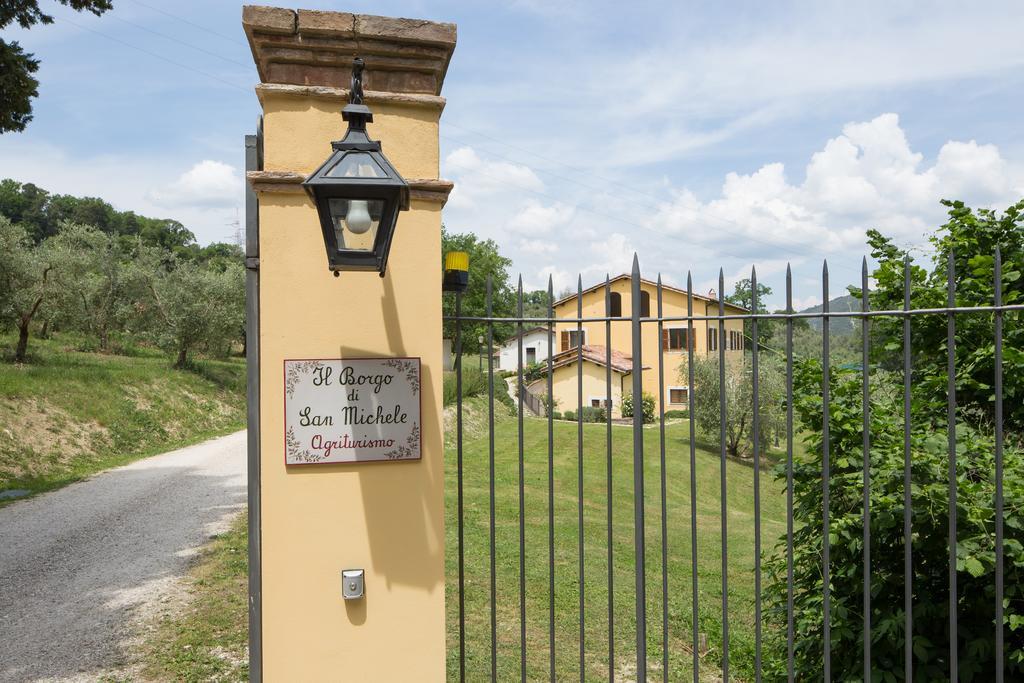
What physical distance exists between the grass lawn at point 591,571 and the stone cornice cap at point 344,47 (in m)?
4.37

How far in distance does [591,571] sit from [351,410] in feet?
19.5

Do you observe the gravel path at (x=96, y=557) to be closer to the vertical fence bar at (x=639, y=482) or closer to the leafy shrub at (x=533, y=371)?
the leafy shrub at (x=533, y=371)

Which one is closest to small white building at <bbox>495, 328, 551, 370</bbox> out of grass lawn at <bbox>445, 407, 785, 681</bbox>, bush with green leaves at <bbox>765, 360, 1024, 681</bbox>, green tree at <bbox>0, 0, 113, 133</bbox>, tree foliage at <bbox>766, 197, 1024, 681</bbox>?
grass lawn at <bbox>445, 407, 785, 681</bbox>

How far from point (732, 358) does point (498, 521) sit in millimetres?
16006

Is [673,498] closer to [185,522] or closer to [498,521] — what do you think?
[498,521]

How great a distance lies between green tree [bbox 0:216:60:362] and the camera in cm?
1823

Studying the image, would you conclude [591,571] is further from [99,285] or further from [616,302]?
[99,285]

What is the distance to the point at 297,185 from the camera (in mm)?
2887

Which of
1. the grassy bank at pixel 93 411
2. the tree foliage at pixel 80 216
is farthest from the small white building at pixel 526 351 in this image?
the tree foliage at pixel 80 216

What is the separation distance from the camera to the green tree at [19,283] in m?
18.2

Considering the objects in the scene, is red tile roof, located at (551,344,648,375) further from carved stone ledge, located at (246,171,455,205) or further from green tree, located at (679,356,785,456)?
green tree, located at (679,356,785,456)

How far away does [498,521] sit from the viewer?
414 inches

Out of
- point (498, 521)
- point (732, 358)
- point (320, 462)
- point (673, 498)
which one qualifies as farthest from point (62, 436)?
point (732, 358)

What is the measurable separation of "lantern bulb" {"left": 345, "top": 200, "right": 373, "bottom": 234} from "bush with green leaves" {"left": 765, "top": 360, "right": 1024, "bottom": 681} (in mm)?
2997
